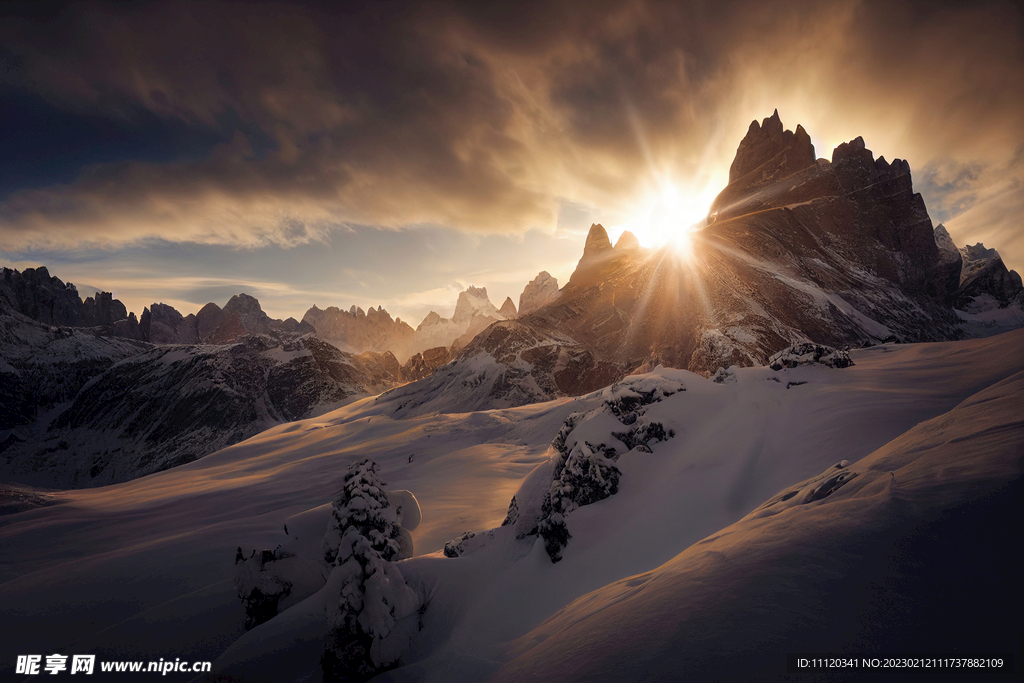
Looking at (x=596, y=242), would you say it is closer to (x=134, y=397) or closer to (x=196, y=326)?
(x=134, y=397)

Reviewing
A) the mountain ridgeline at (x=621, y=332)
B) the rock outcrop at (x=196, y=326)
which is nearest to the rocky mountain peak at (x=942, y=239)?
the mountain ridgeline at (x=621, y=332)

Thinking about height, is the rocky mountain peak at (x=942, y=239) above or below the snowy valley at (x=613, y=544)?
above

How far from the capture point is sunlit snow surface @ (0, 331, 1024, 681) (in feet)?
14.0

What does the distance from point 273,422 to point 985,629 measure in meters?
111

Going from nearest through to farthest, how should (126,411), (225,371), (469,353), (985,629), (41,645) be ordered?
(985,629), (41,645), (469,353), (126,411), (225,371)

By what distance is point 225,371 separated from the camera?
99312 mm

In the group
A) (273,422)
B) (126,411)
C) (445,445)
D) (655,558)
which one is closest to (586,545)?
(655,558)

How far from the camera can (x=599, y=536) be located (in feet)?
23.9

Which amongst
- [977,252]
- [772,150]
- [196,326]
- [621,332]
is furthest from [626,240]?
[196,326]

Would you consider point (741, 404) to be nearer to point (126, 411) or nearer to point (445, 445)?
point (445, 445)

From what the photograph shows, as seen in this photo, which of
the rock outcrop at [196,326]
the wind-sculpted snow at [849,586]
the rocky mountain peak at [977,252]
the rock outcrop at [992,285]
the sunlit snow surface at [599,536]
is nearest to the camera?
the wind-sculpted snow at [849,586]

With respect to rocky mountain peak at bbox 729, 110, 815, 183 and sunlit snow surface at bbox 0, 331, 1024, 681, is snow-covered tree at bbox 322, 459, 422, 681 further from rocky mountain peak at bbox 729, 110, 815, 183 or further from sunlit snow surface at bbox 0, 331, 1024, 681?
rocky mountain peak at bbox 729, 110, 815, 183

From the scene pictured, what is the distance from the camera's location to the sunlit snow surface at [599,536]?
425cm

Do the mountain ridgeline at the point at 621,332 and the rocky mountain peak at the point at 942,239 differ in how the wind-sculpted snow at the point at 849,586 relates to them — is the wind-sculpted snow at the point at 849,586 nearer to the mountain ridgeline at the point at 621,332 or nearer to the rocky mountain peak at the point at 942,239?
the mountain ridgeline at the point at 621,332
